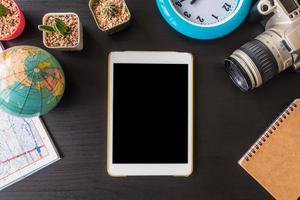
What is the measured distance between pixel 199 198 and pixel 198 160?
60mm

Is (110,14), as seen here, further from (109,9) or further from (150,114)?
(150,114)

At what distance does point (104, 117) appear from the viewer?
0.68m

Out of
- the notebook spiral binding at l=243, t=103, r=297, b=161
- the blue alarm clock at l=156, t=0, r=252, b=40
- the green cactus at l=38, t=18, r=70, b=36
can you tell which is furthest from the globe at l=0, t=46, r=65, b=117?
the notebook spiral binding at l=243, t=103, r=297, b=161

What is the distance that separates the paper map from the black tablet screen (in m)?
0.11

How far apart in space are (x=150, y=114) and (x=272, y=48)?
0.70 ft

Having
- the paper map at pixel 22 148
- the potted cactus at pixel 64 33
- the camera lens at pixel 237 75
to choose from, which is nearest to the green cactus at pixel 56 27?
the potted cactus at pixel 64 33

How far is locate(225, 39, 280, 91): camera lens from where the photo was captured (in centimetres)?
63

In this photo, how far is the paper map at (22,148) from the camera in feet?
2.19

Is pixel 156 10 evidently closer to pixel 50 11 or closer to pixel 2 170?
pixel 50 11

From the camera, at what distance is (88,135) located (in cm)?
67

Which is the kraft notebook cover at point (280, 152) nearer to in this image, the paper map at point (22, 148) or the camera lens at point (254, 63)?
the camera lens at point (254, 63)

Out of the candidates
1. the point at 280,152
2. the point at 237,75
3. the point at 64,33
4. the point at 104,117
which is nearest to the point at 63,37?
the point at 64,33

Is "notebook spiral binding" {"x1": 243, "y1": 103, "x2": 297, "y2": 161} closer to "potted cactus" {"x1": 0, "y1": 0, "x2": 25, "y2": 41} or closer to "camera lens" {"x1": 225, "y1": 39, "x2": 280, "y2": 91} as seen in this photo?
"camera lens" {"x1": 225, "y1": 39, "x2": 280, "y2": 91}

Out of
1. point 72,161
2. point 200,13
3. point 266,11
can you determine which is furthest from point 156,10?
point 72,161
